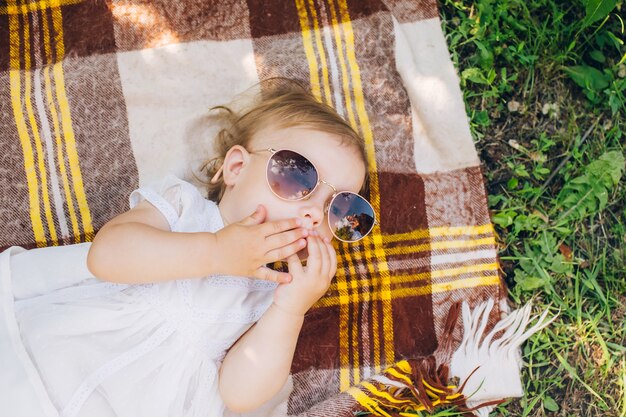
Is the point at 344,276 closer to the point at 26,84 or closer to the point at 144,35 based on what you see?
the point at 144,35

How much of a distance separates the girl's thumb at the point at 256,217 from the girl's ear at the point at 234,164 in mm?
189

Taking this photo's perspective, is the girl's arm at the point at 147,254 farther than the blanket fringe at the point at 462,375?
No

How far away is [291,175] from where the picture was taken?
6.95 ft

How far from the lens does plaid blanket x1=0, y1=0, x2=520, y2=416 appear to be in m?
2.63

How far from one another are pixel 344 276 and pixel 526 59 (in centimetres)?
116

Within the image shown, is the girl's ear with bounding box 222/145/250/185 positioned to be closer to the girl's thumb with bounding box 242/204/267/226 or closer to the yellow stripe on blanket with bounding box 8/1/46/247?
the girl's thumb with bounding box 242/204/267/226

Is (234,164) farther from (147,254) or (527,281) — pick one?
(527,281)

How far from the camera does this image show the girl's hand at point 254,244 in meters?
2.07

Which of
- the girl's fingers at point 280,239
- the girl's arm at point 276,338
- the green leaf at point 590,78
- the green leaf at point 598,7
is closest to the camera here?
the girl's fingers at point 280,239

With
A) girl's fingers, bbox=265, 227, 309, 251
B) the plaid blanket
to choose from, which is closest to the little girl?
girl's fingers, bbox=265, 227, 309, 251

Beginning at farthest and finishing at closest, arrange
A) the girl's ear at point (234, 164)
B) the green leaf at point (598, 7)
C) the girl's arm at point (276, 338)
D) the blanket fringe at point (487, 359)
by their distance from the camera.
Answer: the blanket fringe at point (487, 359)
the green leaf at point (598, 7)
the girl's ear at point (234, 164)
the girl's arm at point (276, 338)

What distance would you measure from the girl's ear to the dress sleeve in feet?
0.46

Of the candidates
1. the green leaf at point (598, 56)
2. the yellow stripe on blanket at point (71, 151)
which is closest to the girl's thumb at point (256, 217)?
the yellow stripe on blanket at point (71, 151)

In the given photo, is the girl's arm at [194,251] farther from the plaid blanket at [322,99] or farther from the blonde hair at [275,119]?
the plaid blanket at [322,99]
